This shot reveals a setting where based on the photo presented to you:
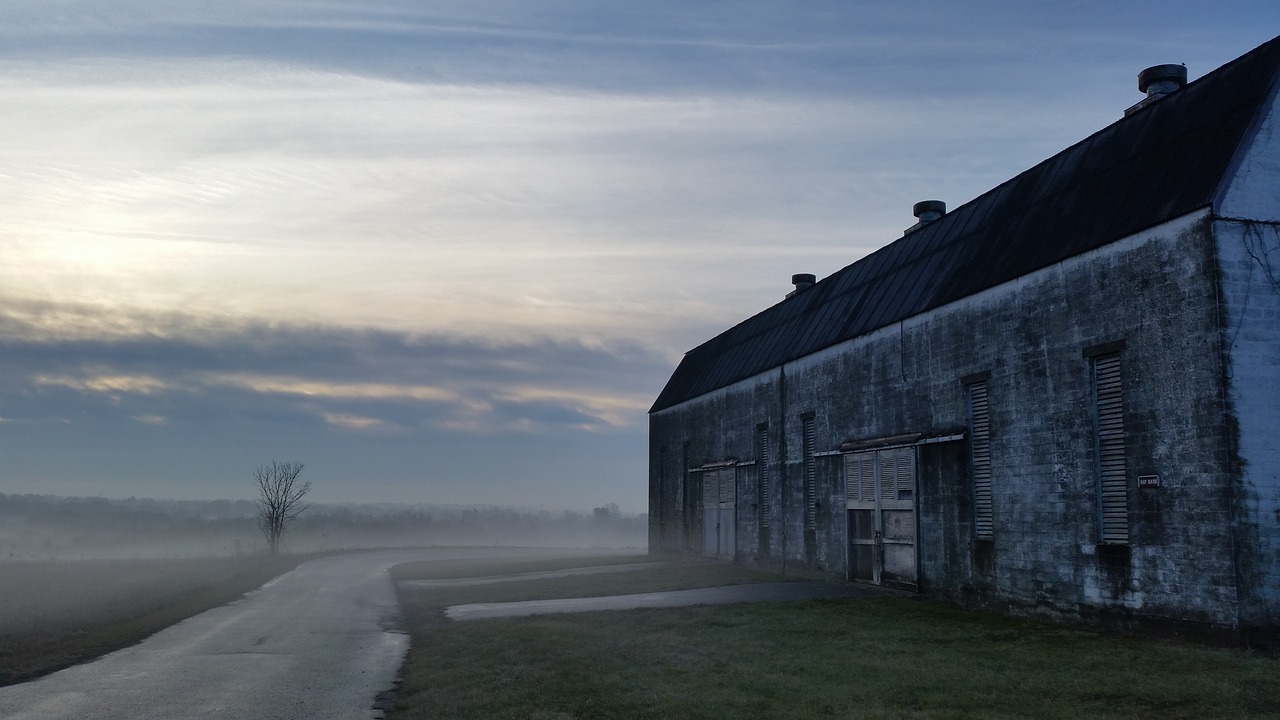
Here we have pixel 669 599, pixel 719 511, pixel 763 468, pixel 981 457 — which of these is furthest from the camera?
pixel 719 511

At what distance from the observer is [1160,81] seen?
747 inches

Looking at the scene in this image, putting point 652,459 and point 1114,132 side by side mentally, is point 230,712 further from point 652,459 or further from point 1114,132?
point 652,459

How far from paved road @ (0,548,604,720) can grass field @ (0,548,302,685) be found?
0.85 metres

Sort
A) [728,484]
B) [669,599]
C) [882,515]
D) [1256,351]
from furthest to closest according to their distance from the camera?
[728,484] < [669,599] < [882,515] < [1256,351]

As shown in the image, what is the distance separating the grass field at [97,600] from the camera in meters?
17.1

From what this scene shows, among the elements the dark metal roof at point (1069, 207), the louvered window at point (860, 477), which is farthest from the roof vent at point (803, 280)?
the louvered window at point (860, 477)

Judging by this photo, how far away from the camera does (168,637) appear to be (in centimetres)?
1872

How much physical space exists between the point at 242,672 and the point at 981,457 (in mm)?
14605

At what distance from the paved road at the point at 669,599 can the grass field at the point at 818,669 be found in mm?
2219

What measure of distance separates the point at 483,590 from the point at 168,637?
1199 cm

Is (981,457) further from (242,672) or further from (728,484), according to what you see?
(728,484)

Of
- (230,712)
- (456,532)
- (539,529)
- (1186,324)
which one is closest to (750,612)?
(1186,324)

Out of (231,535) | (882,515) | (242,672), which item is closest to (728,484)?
(882,515)

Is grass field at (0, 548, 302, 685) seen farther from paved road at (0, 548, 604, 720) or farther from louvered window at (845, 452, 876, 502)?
louvered window at (845, 452, 876, 502)
